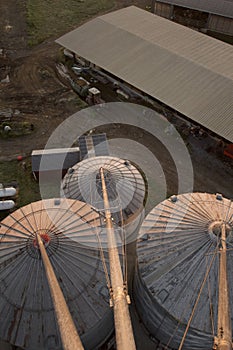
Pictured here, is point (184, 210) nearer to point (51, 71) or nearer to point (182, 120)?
point (182, 120)

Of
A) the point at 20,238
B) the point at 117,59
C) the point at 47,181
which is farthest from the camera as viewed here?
the point at 117,59

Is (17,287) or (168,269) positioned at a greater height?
(168,269)

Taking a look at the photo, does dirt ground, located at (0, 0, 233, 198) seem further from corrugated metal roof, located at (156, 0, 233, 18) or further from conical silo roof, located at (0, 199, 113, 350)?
corrugated metal roof, located at (156, 0, 233, 18)

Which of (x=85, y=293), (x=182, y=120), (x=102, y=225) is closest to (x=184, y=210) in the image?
(x=102, y=225)

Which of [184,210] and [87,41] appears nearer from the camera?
[184,210]

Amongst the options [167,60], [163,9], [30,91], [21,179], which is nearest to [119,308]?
[21,179]

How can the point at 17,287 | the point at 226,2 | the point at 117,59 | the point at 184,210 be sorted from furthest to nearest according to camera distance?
the point at 226,2 < the point at 117,59 < the point at 184,210 < the point at 17,287

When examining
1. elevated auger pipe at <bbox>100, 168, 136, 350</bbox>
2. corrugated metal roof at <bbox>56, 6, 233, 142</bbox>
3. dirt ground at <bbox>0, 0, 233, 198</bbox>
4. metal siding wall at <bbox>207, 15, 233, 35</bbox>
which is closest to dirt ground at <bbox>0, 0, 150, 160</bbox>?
dirt ground at <bbox>0, 0, 233, 198</bbox>
